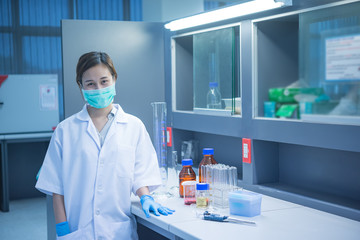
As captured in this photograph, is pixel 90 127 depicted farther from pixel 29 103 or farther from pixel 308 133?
pixel 29 103

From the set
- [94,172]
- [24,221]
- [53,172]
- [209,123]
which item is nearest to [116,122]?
[94,172]

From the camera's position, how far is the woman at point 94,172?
1.91 meters

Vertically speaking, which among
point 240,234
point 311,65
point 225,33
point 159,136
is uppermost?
point 225,33

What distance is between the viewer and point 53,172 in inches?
76.8

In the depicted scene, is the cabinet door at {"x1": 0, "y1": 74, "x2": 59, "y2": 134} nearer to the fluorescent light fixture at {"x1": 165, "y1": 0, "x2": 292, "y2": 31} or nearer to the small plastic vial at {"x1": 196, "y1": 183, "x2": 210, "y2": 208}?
the fluorescent light fixture at {"x1": 165, "y1": 0, "x2": 292, "y2": 31}

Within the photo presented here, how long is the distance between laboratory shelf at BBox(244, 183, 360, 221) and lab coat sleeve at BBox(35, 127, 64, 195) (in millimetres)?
974

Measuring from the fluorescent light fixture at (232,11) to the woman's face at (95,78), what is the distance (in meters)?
0.63

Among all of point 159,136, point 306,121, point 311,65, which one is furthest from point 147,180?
point 311,65

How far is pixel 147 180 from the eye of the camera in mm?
2027

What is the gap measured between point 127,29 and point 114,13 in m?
3.14

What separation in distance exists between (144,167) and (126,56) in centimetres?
103

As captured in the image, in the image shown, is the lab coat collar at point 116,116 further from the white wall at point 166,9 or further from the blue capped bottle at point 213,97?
the white wall at point 166,9

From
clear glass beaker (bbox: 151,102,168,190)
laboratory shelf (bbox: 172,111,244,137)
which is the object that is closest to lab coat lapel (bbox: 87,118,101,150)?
clear glass beaker (bbox: 151,102,168,190)

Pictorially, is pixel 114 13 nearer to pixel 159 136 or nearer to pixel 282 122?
pixel 159 136
